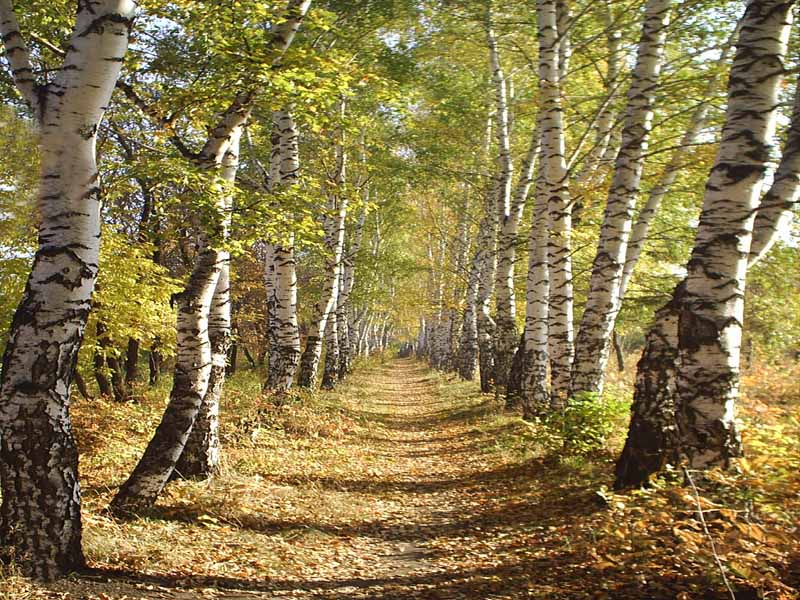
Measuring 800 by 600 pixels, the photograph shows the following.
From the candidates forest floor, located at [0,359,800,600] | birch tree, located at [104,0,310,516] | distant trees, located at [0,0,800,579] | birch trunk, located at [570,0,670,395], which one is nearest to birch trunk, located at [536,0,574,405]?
distant trees, located at [0,0,800,579]

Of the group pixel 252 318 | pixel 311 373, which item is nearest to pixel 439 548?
pixel 311 373

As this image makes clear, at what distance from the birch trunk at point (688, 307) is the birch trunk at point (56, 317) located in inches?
204

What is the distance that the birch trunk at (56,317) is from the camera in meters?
4.48

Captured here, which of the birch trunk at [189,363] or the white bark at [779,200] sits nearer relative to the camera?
the white bark at [779,200]

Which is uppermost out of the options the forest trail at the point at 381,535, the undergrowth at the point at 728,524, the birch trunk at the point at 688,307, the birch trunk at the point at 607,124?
the birch trunk at the point at 607,124

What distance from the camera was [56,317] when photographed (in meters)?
4.58

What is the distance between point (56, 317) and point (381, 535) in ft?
15.0

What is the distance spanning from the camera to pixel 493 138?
2170 cm

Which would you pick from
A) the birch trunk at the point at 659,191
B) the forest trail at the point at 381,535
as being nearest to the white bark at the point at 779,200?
the forest trail at the point at 381,535

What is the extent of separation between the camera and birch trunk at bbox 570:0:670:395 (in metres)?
8.25

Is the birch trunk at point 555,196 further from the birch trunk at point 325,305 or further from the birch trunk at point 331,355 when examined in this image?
the birch trunk at point 331,355

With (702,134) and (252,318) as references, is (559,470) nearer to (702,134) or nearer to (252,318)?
(702,134)

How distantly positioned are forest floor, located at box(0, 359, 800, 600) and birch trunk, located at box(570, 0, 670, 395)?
146cm

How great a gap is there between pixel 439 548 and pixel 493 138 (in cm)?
1754
